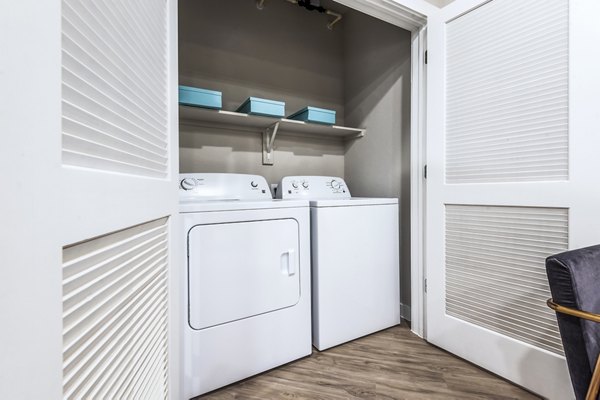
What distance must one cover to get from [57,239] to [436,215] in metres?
1.70

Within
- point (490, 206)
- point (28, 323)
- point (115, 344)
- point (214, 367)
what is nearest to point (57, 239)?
point (28, 323)

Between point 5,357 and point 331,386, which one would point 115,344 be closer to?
point 5,357

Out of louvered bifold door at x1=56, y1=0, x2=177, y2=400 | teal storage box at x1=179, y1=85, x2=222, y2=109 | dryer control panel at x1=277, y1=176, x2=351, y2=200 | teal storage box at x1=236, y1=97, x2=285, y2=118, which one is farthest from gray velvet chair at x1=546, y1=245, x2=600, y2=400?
teal storage box at x1=179, y1=85, x2=222, y2=109

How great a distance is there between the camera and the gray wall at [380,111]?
1.97 meters

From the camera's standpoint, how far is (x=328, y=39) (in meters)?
2.48

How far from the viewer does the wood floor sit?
1.27 m

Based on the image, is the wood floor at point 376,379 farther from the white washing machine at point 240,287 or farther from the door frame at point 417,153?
the door frame at point 417,153

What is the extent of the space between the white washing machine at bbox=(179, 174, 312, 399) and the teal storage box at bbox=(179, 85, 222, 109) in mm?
419

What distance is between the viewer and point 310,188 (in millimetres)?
2041

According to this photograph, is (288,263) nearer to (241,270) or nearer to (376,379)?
(241,270)

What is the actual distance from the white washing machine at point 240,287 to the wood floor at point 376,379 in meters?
0.08

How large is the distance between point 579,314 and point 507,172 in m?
0.76

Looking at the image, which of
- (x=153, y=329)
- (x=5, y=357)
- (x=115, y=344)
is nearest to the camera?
(x=5, y=357)

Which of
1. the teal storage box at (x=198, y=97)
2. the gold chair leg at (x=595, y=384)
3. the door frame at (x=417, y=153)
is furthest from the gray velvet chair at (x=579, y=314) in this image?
the teal storage box at (x=198, y=97)
